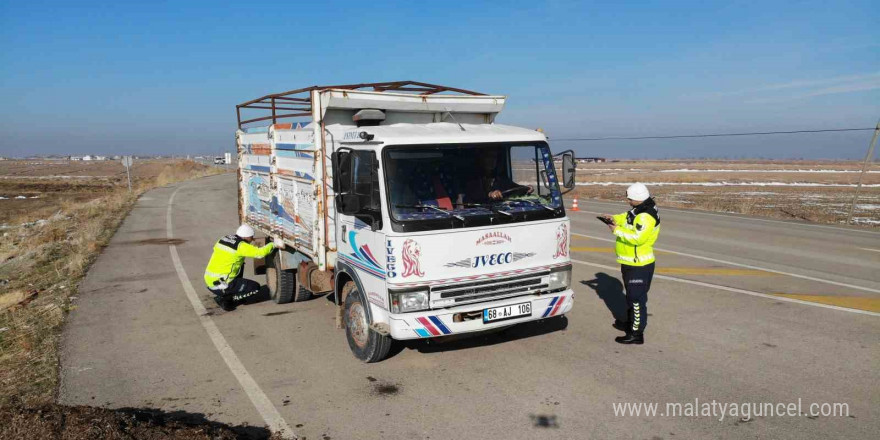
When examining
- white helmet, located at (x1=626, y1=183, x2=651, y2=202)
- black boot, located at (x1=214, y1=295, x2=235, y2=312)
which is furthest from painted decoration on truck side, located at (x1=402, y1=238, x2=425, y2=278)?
black boot, located at (x1=214, y1=295, x2=235, y2=312)

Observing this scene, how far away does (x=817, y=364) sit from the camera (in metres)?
5.75

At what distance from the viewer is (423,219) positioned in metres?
5.47

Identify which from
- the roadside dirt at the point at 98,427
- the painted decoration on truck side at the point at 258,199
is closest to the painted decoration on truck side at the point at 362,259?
the roadside dirt at the point at 98,427

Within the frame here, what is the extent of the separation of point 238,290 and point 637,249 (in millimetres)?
5485

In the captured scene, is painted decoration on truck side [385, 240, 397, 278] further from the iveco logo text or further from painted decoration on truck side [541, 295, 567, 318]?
painted decoration on truck side [541, 295, 567, 318]

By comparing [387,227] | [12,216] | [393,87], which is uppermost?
[393,87]

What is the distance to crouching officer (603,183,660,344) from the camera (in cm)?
620

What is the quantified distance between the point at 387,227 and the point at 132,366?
10.8ft

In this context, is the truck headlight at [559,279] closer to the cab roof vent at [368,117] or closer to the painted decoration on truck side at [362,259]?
the painted decoration on truck side at [362,259]

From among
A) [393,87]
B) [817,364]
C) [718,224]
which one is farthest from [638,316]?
[718,224]

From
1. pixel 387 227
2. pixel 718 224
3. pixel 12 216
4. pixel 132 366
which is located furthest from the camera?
→ pixel 12 216

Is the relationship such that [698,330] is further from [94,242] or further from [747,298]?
[94,242]

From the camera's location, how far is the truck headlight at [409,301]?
538 cm

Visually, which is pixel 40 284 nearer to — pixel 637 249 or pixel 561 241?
pixel 561 241
